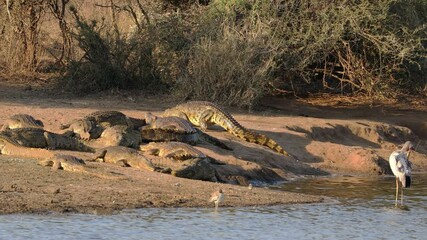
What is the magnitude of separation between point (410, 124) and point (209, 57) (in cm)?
Result: 449

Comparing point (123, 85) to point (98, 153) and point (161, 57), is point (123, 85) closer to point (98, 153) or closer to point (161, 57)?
point (161, 57)

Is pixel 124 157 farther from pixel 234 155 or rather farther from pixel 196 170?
pixel 234 155

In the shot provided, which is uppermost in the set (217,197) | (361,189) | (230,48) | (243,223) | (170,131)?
(230,48)

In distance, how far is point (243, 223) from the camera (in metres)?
9.30

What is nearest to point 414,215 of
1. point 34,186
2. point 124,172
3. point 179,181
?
point 179,181

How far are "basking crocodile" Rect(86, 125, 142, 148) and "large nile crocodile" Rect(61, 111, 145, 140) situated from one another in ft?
0.39

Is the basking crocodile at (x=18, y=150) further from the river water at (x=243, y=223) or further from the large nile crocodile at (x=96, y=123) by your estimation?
the river water at (x=243, y=223)

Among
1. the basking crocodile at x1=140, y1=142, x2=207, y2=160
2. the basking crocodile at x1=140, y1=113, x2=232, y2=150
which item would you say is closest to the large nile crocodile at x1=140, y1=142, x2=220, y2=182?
the basking crocodile at x1=140, y1=142, x2=207, y2=160

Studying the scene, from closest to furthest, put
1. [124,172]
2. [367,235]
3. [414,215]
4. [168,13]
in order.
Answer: [367,235] < [414,215] < [124,172] < [168,13]

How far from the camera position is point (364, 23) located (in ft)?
61.7

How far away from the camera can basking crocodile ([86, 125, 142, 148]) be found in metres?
12.7

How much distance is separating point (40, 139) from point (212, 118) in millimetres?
3727

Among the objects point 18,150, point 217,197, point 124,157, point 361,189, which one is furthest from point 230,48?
point 217,197

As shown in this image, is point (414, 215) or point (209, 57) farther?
point (209, 57)
